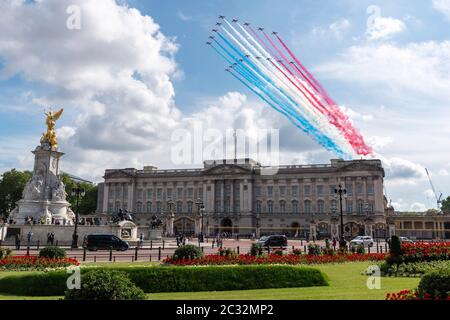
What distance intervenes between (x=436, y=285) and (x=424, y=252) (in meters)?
12.1

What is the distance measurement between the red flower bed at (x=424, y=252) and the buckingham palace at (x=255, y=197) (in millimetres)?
61939

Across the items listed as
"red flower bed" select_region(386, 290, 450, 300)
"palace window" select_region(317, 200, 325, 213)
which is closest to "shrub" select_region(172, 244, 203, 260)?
"red flower bed" select_region(386, 290, 450, 300)

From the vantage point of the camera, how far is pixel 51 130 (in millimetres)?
49594

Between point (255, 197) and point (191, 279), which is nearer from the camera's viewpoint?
point (191, 279)

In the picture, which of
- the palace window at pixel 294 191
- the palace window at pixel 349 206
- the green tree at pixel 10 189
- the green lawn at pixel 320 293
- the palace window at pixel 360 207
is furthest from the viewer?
the palace window at pixel 294 191

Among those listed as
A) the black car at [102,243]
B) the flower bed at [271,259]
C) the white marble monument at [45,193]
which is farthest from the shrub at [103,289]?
the white marble monument at [45,193]

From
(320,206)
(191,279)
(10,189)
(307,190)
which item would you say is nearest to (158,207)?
(10,189)

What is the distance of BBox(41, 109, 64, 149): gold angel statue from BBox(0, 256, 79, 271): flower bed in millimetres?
31243

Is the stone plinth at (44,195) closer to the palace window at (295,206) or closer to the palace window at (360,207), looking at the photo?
the palace window at (295,206)

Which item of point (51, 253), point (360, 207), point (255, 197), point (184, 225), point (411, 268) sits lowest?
point (411, 268)

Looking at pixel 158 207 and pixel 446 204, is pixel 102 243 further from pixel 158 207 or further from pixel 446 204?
pixel 446 204

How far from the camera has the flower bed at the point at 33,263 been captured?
61.5 feet

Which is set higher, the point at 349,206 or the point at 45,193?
the point at 349,206
